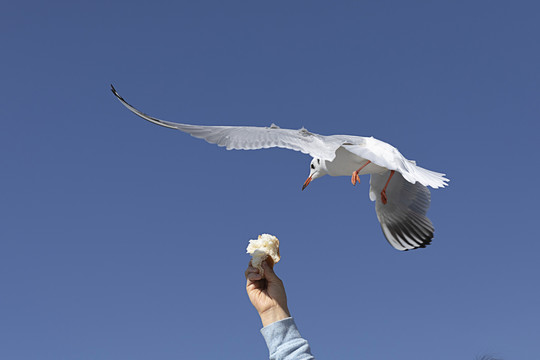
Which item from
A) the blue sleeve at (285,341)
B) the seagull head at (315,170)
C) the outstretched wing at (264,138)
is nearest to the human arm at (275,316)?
the blue sleeve at (285,341)

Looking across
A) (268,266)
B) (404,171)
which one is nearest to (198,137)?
(268,266)

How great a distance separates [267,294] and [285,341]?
31cm

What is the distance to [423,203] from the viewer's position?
17.7 feet

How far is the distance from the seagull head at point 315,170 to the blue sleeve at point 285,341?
272 cm

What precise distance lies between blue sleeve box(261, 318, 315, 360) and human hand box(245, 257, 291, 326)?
0.06m

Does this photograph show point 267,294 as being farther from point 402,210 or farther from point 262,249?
point 402,210

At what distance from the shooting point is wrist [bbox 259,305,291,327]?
9.41ft

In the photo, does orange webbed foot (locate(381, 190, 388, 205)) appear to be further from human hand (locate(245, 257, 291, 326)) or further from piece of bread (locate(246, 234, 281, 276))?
human hand (locate(245, 257, 291, 326))

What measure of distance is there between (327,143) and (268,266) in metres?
1.22

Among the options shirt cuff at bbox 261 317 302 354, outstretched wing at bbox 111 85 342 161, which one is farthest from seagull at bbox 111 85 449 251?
shirt cuff at bbox 261 317 302 354

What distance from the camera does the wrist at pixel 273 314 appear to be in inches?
113

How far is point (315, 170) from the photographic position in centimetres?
559

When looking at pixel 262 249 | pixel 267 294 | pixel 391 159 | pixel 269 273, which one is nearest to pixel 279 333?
pixel 267 294

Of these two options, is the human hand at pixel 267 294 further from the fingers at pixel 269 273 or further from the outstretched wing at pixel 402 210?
the outstretched wing at pixel 402 210
